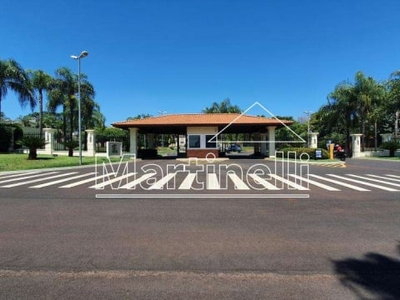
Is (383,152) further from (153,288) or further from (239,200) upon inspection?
(153,288)

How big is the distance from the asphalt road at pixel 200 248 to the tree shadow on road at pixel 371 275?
0.01 metres

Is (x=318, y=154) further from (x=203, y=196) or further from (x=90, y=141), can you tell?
(x=203, y=196)

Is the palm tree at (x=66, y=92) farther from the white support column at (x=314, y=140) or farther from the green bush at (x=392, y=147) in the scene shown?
the green bush at (x=392, y=147)

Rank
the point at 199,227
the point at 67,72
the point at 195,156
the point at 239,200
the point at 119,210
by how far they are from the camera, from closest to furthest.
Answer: the point at 199,227 < the point at 119,210 < the point at 239,200 < the point at 195,156 < the point at 67,72

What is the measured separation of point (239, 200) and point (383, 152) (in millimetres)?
38004

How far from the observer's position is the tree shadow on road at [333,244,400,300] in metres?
4.05

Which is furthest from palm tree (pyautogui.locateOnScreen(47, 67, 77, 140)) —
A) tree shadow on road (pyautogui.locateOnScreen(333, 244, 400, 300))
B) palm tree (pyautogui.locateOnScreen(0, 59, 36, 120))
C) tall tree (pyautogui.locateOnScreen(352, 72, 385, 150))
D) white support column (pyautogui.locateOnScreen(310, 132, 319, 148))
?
tree shadow on road (pyautogui.locateOnScreen(333, 244, 400, 300))

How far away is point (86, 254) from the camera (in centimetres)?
540

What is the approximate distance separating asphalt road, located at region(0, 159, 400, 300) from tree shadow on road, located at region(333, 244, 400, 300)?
0.01 m

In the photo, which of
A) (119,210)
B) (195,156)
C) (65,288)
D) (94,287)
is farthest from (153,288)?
(195,156)

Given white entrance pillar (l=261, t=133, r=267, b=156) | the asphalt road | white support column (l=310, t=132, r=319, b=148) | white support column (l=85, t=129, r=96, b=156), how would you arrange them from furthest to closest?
white support column (l=310, t=132, r=319, b=148)
white entrance pillar (l=261, t=133, r=267, b=156)
white support column (l=85, t=129, r=96, b=156)
the asphalt road

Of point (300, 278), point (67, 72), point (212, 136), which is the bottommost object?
point (300, 278)

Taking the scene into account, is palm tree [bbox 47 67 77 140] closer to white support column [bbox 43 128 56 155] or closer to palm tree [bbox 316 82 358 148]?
white support column [bbox 43 128 56 155]

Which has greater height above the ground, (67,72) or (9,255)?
(67,72)
